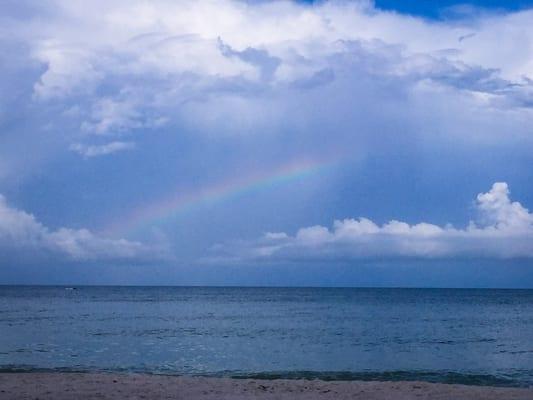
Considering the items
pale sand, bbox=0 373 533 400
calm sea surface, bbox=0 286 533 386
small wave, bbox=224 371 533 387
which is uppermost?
pale sand, bbox=0 373 533 400

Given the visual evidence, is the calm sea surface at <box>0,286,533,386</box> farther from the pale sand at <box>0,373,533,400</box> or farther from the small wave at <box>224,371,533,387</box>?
the pale sand at <box>0,373,533,400</box>

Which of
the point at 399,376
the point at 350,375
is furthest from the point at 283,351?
the point at 399,376

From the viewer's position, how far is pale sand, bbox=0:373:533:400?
20422mm

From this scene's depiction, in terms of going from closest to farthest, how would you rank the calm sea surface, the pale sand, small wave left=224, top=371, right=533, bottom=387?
the pale sand < small wave left=224, top=371, right=533, bottom=387 < the calm sea surface

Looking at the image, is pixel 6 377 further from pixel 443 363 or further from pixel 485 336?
pixel 485 336

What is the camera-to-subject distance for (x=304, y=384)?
77.3 feet

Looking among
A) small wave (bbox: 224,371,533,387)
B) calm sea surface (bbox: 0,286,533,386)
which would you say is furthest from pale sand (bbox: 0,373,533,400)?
calm sea surface (bbox: 0,286,533,386)

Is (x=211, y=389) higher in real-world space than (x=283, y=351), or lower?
higher

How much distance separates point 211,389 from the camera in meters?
21.9

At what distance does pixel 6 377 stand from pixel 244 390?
9.86m

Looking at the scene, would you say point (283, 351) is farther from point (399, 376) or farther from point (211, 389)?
point (211, 389)

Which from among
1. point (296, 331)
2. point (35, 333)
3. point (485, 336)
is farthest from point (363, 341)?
point (35, 333)

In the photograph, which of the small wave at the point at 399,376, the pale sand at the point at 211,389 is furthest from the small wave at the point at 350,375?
the pale sand at the point at 211,389

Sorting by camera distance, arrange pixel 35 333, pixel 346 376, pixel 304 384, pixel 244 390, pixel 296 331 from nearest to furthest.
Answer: pixel 244 390 < pixel 304 384 < pixel 346 376 < pixel 35 333 < pixel 296 331
